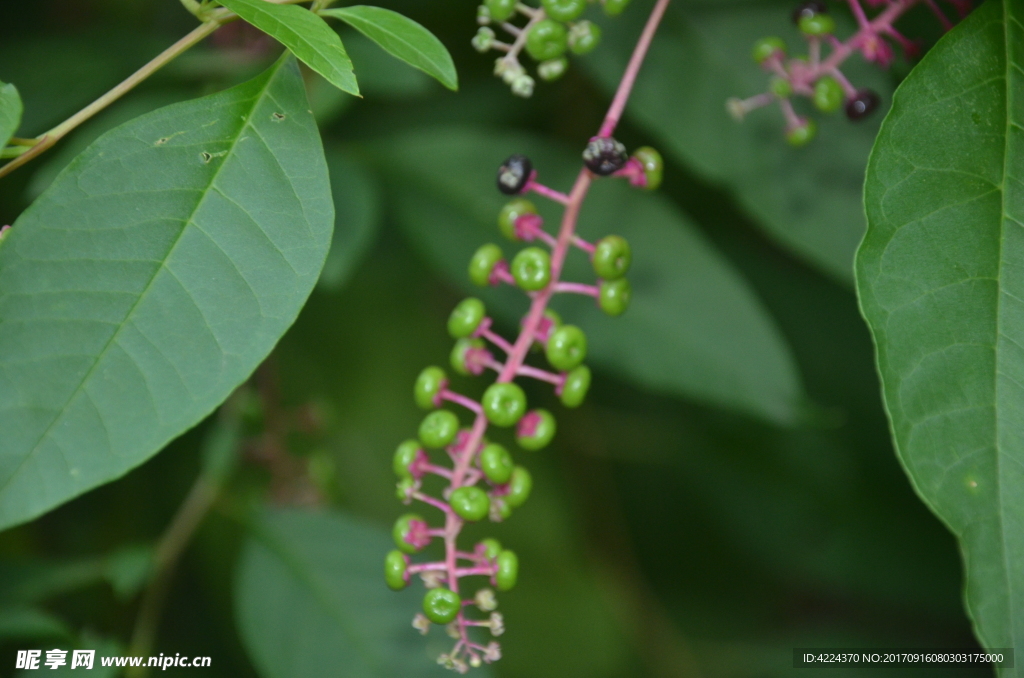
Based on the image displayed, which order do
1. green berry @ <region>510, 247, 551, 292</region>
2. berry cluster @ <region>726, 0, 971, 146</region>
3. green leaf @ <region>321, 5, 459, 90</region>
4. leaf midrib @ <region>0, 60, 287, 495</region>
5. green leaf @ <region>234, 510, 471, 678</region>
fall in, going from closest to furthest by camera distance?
leaf midrib @ <region>0, 60, 287, 495</region>, green leaf @ <region>321, 5, 459, 90</region>, green berry @ <region>510, 247, 551, 292</region>, berry cluster @ <region>726, 0, 971, 146</region>, green leaf @ <region>234, 510, 471, 678</region>

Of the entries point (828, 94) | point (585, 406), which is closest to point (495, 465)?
point (828, 94)

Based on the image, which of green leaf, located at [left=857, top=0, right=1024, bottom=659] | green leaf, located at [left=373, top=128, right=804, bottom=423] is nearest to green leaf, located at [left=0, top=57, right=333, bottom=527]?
green leaf, located at [left=857, top=0, right=1024, bottom=659]

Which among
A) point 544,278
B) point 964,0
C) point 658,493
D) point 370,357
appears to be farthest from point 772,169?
point 658,493

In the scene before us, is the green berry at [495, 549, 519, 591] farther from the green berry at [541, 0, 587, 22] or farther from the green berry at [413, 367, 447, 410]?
the green berry at [541, 0, 587, 22]

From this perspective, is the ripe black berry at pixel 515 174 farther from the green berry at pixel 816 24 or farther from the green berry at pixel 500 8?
the green berry at pixel 816 24

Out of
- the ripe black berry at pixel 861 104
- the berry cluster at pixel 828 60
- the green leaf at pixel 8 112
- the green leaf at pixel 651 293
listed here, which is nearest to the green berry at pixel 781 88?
the berry cluster at pixel 828 60

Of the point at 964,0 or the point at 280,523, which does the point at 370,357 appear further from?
the point at 964,0
